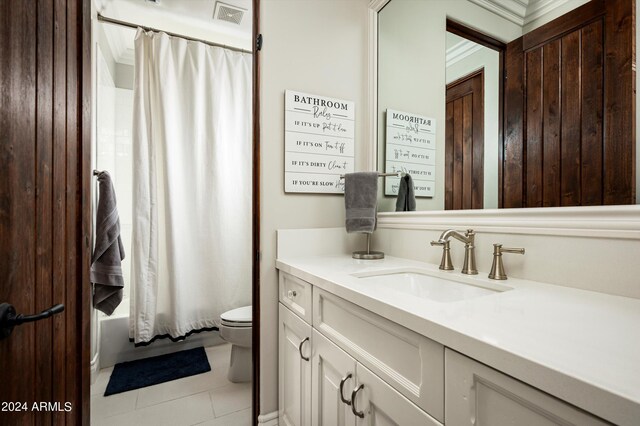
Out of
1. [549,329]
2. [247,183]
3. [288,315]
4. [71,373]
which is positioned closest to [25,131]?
[71,373]

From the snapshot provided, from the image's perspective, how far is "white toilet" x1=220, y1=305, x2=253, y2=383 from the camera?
1755 mm

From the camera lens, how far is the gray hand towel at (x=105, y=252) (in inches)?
60.7

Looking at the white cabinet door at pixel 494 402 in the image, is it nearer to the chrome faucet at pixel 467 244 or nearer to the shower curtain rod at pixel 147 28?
the chrome faucet at pixel 467 244

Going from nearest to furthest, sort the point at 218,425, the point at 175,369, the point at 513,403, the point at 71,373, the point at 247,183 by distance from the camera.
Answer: the point at 513,403 → the point at 71,373 → the point at 218,425 → the point at 175,369 → the point at 247,183

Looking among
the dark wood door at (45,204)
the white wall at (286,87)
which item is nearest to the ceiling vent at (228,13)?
the white wall at (286,87)

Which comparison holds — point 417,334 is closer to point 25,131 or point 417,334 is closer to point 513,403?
point 513,403

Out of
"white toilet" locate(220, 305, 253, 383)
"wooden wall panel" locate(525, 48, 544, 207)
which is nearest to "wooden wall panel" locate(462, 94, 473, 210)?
"wooden wall panel" locate(525, 48, 544, 207)

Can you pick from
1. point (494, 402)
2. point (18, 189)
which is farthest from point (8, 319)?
point (494, 402)

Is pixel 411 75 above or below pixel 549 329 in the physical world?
above

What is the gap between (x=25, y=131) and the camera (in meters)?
0.66

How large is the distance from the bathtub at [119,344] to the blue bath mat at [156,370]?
4 cm

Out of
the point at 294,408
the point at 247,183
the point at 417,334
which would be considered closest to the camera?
the point at 417,334

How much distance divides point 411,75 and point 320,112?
49 cm

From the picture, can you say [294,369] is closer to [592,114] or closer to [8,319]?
[8,319]
